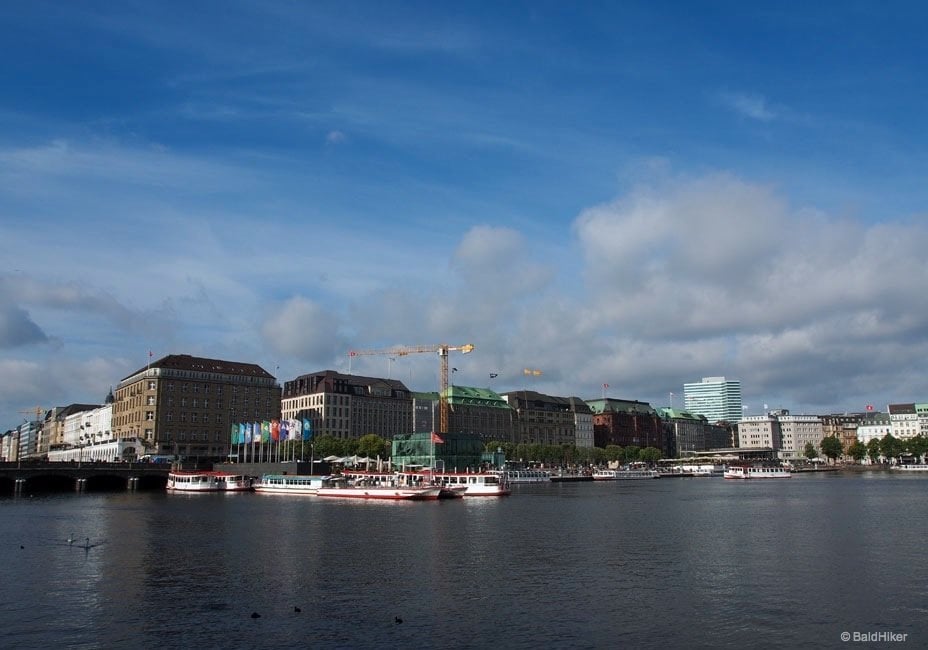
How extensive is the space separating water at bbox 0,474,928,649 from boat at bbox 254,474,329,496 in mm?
52760

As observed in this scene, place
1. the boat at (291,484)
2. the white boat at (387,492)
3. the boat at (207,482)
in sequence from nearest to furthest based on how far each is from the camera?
the white boat at (387,492) → the boat at (291,484) → the boat at (207,482)

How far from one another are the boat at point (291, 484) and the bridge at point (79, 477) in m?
31.9

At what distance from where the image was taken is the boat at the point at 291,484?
144 metres

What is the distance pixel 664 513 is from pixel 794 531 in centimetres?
2371

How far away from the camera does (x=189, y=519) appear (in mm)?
89438

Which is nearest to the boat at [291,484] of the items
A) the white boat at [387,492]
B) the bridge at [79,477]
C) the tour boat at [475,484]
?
the white boat at [387,492]

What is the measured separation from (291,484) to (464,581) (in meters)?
103

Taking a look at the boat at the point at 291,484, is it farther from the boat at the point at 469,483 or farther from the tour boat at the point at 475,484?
the tour boat at the point at 475,484

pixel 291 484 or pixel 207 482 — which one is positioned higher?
pixel 207 482

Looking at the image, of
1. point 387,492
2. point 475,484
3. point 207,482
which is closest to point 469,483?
point 475,484

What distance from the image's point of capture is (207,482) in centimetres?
15550

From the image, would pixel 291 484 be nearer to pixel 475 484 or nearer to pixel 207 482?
pixel 207 482

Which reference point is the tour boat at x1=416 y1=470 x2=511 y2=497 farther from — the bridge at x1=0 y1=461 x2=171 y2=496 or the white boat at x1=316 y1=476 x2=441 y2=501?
the bridge at x1=0 y1=461 x2=171 y2=496

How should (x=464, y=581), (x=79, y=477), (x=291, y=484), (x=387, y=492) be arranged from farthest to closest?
1. (x=79, y=477)
2. (x=291, y=484)
3. (x=387, y=492)
4. (x=464, y=581)
